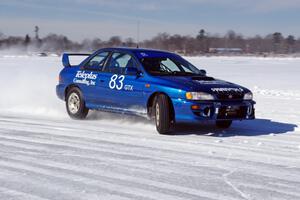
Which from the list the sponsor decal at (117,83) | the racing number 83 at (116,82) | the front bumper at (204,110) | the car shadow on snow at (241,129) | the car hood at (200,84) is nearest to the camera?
the front bumper at (204,110)

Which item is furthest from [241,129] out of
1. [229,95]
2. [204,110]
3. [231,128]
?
[204,110]

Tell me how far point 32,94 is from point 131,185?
971cm

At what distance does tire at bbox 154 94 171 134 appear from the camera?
7988mm

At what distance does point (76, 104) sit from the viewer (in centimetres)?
1003

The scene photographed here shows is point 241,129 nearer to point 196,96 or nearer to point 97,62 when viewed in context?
point 196,96

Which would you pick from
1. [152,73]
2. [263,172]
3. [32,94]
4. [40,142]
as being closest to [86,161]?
[40,142]

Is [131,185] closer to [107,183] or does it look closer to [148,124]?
[107,183]

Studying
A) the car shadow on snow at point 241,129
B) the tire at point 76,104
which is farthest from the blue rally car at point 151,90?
the car shadow on snow at point 241,129

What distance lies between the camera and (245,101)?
8320 mm

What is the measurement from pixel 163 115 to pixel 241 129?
176cm

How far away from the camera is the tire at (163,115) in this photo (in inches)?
314

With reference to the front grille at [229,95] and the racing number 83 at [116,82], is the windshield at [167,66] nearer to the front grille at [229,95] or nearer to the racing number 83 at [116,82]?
the racing number 83 at [116,82]

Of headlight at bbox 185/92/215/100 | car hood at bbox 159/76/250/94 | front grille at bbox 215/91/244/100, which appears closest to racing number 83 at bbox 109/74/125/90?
car hood at bbox 159/76/250/94

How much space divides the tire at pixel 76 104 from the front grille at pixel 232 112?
9.92ft
